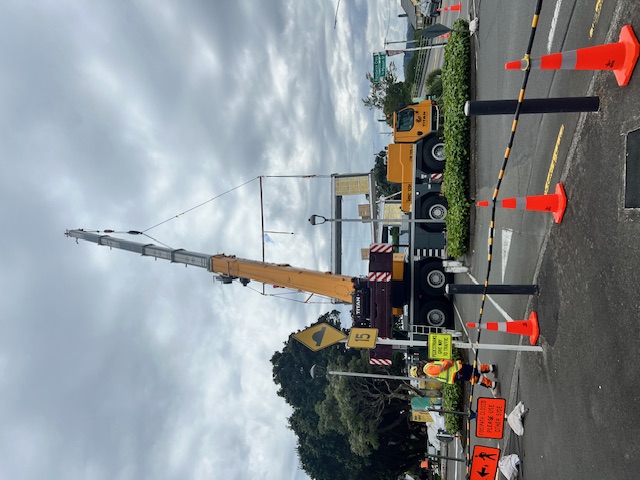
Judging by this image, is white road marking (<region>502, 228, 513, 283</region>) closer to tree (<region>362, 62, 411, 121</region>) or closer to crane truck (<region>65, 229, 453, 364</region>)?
crane truck (<region>65, 229, 453, 364</region>)

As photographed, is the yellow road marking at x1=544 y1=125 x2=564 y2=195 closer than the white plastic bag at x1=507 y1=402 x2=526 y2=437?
Yes

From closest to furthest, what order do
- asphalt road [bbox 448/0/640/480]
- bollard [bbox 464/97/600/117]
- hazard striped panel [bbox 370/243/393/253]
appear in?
1. asphalt road [bbox 448/0/640/480]
2. bollard [bbox 464/97/600/117]
3. hazard striped panel [bbox 370/243/393/253]

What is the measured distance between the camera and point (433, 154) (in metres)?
17.2

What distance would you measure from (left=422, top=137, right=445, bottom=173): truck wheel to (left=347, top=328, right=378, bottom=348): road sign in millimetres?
9433

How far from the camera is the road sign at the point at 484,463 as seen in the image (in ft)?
30.1

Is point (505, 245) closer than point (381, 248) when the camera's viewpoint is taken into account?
Yes

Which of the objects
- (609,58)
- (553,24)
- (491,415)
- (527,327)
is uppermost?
(553,24)

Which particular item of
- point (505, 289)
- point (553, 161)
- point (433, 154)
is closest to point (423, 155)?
point (433, 154)

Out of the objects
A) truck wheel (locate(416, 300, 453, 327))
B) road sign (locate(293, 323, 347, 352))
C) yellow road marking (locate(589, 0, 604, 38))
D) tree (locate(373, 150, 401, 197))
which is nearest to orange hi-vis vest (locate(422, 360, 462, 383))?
road sign (locate(293, 323, 347, 352))

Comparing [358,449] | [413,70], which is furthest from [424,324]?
[413,70]

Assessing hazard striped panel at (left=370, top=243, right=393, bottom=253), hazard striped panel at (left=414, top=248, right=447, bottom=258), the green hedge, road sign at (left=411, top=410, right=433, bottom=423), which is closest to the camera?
the green hedge

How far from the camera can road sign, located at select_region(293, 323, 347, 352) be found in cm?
1070

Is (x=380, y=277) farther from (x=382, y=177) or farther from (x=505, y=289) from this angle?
(x=382, y=177)

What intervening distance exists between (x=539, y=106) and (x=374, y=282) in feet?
34.2
